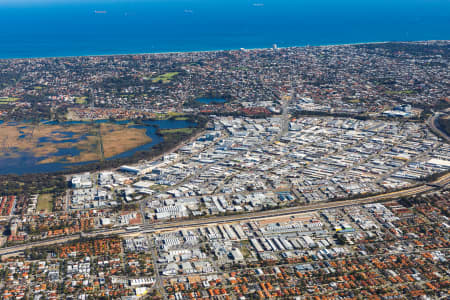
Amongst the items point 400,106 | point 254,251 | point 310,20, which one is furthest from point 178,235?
point 310,20

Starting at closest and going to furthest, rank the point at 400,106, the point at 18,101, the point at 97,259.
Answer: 1. the point at 97,259
2. the point at 400,106
3. the point at 18,101

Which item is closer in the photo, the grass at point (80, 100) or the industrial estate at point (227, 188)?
the industrial estate at point (227, 188)

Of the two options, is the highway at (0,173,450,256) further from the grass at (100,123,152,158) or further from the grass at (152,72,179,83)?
the grass at (152,72,179,83)

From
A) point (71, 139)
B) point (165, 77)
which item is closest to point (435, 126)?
point (71, 139)

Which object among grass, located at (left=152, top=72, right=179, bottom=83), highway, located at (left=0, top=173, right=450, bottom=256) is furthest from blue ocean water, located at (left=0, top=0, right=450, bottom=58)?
highway, located at (left=0, top=173, right=450, bottom=256)

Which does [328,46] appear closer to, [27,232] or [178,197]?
[178,197]

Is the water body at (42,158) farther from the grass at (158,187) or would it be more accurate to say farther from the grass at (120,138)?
the grass at (158,187)

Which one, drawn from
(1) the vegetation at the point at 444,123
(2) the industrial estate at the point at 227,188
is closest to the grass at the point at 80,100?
(2) the industrial estate at the point at 227,188
